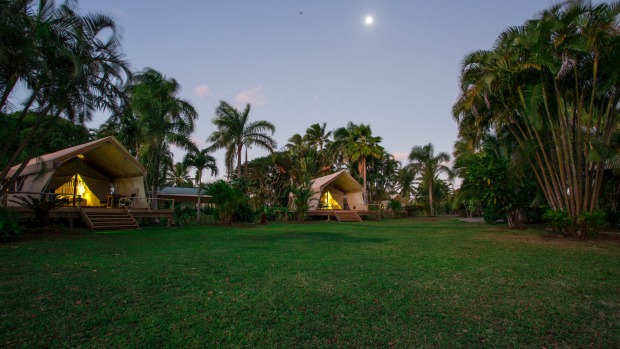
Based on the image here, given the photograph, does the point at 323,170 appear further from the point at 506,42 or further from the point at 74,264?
the point at 74,264

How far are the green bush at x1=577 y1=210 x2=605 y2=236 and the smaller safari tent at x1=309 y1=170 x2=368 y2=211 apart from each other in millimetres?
17864

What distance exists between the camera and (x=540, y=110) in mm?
11695

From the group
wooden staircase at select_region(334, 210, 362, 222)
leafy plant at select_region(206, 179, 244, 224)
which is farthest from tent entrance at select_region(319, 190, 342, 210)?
leafy plant at select_region(206, 179, 244, 224)

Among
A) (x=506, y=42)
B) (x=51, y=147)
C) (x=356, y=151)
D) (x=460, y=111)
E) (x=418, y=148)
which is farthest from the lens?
(x=418, y=148)

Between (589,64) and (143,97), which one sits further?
(143,97)

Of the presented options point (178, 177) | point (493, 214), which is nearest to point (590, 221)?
point (493, 214)

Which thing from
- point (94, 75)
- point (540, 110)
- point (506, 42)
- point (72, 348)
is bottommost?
point (72, 348)

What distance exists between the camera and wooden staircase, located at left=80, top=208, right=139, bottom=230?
12.8m

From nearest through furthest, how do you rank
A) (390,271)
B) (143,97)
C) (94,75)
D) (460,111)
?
(390,271)
(94,75)
(460,111)
(143,97)

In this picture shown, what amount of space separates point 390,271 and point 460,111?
10.7 meters

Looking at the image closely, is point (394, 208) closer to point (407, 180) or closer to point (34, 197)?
point (407, 180)

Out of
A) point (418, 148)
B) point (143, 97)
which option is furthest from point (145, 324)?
point (418, 148)

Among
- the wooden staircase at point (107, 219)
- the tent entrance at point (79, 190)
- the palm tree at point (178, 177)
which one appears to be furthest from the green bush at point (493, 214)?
the palm tree at point (178, 177)

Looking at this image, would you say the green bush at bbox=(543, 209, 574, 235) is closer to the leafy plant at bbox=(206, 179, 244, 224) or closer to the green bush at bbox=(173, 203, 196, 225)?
the leafy plant at bbox=(206, 179, 244, 224)
